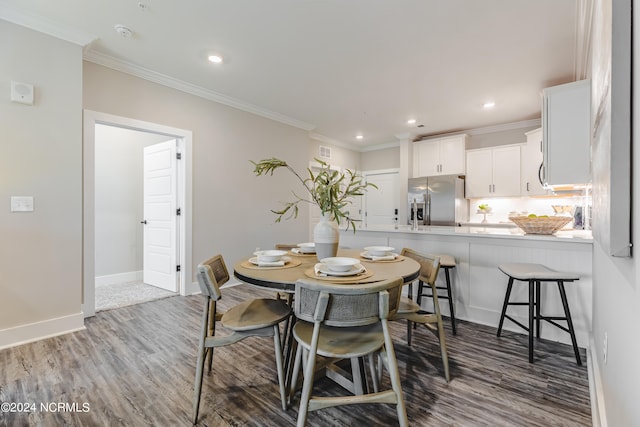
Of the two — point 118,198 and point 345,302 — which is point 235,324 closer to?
point 345,302

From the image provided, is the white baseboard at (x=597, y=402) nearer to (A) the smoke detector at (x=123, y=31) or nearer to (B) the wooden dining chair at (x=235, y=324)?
(B) the wooden dining chair at (x=235, y=324)

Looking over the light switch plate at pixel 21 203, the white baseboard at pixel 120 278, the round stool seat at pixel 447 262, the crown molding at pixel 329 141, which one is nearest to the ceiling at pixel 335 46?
the light switch plate at pixel 21 203

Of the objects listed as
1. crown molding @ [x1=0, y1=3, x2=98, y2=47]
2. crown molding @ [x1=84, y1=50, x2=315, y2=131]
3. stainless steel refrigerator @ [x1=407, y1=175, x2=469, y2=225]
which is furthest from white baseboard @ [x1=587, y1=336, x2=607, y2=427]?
crown molding @ [x1=84, y1=50, x2=315, y2=131]

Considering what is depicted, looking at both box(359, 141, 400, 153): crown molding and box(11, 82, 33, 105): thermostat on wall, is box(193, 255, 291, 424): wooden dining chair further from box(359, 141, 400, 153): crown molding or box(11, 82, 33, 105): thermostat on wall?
box(359, 141, 400, 153): crown molding

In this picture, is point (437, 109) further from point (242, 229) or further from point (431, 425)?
point (431, 425)

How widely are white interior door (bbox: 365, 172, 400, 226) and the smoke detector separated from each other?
203 inches

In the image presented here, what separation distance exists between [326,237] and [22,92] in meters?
2.83

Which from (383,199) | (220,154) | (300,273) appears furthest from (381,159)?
(300,273)

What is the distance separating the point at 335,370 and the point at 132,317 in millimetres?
2363

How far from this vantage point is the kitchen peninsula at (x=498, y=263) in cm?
241

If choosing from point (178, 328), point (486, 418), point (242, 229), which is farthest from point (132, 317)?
point (486, 418)

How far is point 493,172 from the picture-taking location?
5.34 meters

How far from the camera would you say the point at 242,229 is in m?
4.51

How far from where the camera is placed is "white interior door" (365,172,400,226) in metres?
6.80
